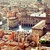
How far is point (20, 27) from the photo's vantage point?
3102 cm

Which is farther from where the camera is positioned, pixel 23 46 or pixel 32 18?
pixel 32 18

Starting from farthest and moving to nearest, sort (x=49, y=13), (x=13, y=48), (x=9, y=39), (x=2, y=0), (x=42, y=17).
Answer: (x=2, y=0) → (x=42, y=17) → (x=49, y=13) → (x=9, y=39) → (x=13, y=48)

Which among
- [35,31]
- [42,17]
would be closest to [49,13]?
[35,31]

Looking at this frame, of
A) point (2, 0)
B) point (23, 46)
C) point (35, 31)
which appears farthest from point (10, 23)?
point (2, 0)

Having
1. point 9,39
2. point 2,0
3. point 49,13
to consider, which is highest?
point 49,13

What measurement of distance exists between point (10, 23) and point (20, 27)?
1508 mm

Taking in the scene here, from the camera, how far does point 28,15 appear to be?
109 feet

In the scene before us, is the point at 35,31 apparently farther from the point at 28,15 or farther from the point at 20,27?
the point at 28,15

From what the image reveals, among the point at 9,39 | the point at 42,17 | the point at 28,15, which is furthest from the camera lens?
the point at 28,15

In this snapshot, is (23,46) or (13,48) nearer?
(13,48)

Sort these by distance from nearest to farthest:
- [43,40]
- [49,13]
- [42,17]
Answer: [43,40] < [49,13] < [42,17]

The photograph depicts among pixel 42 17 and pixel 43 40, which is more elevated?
pixel 43 40

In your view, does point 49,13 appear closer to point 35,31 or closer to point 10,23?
point 35,31

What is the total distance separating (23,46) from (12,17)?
1747cm
